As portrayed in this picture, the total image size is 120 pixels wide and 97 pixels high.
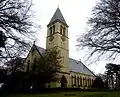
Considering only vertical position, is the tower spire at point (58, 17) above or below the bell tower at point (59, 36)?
above

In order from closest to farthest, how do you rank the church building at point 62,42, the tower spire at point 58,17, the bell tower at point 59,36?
the church building at point 62,42, the bell tower at point 59,36, the tower spire at point 58,17

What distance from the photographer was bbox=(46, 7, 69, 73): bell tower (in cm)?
6178

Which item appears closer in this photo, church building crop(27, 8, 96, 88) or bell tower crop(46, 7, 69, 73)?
church building crop(27, 8, 96, 88)

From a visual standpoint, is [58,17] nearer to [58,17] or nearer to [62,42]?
[58,17]

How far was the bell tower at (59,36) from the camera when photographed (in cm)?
6178

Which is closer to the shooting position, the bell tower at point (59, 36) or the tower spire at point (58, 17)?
the bell tower at point (59, 36)

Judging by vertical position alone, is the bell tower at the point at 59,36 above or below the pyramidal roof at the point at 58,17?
below

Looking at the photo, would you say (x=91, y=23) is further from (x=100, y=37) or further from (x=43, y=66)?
(x=43, y=66)

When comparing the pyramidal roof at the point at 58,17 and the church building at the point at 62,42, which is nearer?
the church building at the point at 62,42

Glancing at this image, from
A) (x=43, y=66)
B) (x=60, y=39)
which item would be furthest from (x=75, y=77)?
(x=43, y=66)

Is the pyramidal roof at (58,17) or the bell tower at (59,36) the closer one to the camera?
the bell tower at (59,36)

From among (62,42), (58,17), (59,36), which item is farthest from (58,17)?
(62,42)

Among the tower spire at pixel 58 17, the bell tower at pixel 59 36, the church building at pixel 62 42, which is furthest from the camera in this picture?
the tower spire at pixel 58 17

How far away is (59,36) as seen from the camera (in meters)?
62.5
